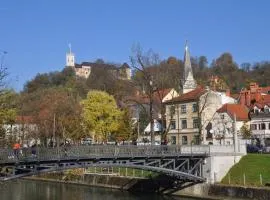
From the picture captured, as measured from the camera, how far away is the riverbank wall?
142 feet

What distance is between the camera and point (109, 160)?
143 ft

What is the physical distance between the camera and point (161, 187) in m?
53.6

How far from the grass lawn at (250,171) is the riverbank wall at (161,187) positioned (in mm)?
1469

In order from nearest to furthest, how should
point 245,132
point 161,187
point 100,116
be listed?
point 161,187
point 100,116
point 245,132

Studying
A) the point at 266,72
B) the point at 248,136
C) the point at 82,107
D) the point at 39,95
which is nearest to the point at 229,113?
the point at 248,136

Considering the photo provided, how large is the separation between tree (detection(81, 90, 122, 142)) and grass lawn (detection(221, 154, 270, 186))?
26442 mm

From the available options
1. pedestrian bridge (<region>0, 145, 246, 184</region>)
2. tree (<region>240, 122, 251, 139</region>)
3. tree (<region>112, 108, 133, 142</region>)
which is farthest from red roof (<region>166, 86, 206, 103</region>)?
pedestrian bridge (<region>0, 145, 246, 184</region>)

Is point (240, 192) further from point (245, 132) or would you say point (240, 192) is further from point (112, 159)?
point (245, 132)

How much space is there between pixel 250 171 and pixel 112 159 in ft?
44.4

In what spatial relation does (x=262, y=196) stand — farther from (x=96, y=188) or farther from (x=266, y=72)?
(x=266, y=72)

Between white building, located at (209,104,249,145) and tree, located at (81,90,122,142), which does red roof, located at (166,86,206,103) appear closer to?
white building, located at (209,104,249,145)

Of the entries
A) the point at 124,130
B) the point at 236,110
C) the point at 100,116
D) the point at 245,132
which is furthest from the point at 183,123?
the point at 100,116

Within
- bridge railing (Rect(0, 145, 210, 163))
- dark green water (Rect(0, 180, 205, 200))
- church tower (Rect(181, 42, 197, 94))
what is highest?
church tower (Rect(181, 42, 197, 94))

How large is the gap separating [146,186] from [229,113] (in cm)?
3323
